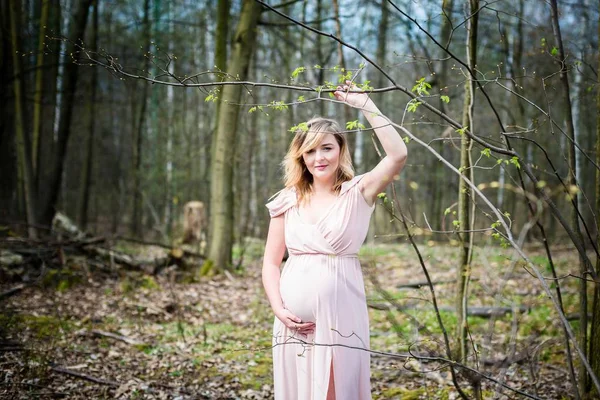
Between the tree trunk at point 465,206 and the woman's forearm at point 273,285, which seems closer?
the woman's forearm at point 273,285

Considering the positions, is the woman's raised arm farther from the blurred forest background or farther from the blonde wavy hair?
the blonde wavy hair

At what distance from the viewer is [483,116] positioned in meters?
19.4

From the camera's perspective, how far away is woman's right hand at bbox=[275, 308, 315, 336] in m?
2.69

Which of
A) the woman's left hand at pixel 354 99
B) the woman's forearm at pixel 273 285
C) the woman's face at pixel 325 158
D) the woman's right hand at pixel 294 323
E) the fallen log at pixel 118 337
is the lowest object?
the fallen log at pixel 118 337

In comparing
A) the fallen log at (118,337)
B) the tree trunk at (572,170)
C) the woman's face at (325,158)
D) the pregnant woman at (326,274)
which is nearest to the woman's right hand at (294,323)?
the pregnant woman at (326,274)

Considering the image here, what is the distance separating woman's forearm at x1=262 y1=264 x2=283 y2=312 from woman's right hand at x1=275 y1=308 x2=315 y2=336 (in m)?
0.04

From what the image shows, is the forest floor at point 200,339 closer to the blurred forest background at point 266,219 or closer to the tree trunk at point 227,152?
the blurred forest background at point 266,219

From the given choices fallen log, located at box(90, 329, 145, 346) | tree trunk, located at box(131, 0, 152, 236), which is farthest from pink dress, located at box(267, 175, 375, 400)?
tree trunk, located at box(131, 0, 152, 236)

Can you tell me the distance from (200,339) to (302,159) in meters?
3.56

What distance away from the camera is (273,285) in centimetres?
284

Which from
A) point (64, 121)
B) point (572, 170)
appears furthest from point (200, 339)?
point (64, 121)

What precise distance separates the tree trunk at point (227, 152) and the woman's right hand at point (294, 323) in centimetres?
683

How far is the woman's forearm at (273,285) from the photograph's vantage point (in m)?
2.78

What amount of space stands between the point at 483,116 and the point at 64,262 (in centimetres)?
1620
